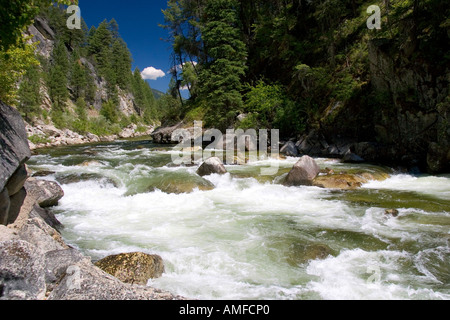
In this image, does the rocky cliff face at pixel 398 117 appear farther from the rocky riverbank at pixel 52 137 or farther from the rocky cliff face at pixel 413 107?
the rocky riverbank at pixel 52 137

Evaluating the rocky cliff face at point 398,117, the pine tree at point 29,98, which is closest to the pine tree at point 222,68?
the rocky cliff face at point 398,117

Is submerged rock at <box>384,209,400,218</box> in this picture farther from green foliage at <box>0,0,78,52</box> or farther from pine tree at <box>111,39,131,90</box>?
pine tree at <box>111,39,131,90</box>

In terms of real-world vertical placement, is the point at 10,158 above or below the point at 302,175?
above

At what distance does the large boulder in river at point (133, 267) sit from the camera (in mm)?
4223

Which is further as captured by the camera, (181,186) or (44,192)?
(181,186)

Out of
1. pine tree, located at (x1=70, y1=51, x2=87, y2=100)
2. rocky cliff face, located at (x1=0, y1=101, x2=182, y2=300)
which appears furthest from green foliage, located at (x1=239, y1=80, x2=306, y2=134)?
pine tree, located at (x1=70, y1=51, x2=87, y2=100)

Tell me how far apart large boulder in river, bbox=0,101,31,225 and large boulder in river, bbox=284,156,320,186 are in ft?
28.9

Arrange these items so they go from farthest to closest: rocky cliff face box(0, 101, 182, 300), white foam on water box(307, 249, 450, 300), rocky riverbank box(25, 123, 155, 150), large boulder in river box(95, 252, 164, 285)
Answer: rocky riverbank box(25, 123, 155, 150) < large boulder in river box(95, 252, 164, 285) < white foam on water box(307, 249, 450, 300) < rocky cliff face box(0, 101, 182, 300)

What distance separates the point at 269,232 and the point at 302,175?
484 centimetres

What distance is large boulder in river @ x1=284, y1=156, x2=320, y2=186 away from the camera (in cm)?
1095

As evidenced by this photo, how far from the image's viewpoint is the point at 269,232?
6734mm

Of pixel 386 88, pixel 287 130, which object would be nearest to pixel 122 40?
pixel 287 130

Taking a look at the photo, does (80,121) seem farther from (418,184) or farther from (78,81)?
(418,184)

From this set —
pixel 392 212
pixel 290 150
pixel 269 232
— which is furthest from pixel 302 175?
pixel 290 150
